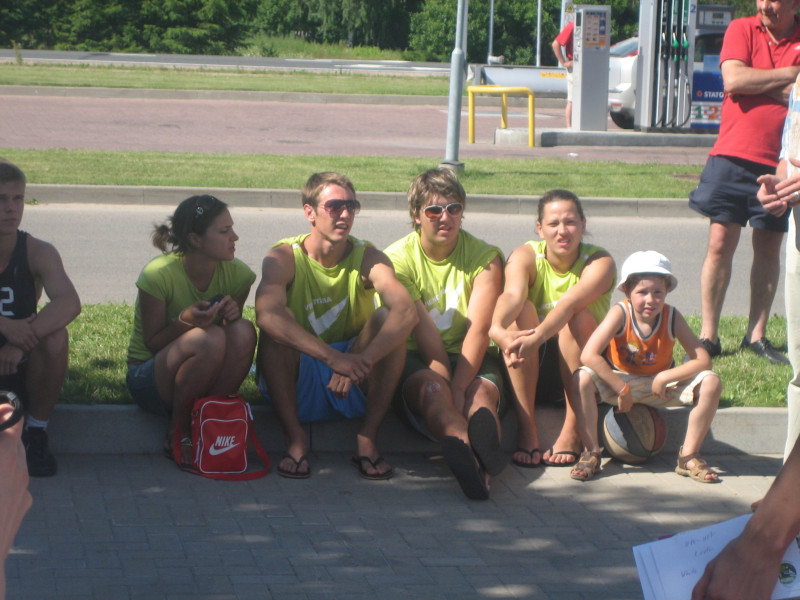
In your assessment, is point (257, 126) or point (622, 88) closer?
point (257, 126)

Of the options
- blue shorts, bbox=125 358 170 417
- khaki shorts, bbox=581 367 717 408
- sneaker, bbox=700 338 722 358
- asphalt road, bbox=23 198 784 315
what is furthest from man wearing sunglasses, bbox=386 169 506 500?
asphalt road, bbox=23 198 784 315

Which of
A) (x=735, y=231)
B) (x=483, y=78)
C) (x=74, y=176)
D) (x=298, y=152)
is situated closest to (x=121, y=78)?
(x=483, y=78)

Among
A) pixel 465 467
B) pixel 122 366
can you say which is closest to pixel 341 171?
pixel 122 366

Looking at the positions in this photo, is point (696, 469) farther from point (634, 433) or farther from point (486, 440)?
point (486, 440)

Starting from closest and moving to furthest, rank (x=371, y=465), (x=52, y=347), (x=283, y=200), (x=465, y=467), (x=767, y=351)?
(x=465, y=467) → (x=52, y=347) → (x=371, y=465) → (x=767, y=351) → (x=283, y=200)

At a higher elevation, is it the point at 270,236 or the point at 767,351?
the point at 270,236

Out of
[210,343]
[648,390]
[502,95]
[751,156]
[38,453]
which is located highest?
[502,95]

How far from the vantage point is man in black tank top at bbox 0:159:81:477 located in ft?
14.7

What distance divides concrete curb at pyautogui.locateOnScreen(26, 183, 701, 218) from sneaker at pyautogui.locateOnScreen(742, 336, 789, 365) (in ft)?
18.2

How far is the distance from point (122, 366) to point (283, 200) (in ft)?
20.3

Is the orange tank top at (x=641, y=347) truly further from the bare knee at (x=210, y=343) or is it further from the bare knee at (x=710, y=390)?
the bare knee at (x=210, y=343)

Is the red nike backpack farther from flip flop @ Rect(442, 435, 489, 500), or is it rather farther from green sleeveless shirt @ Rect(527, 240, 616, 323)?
green sleeveless shirt @ Rect(527, 240, 616, 323)

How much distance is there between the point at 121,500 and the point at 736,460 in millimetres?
2836

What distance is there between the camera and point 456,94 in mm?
12875
